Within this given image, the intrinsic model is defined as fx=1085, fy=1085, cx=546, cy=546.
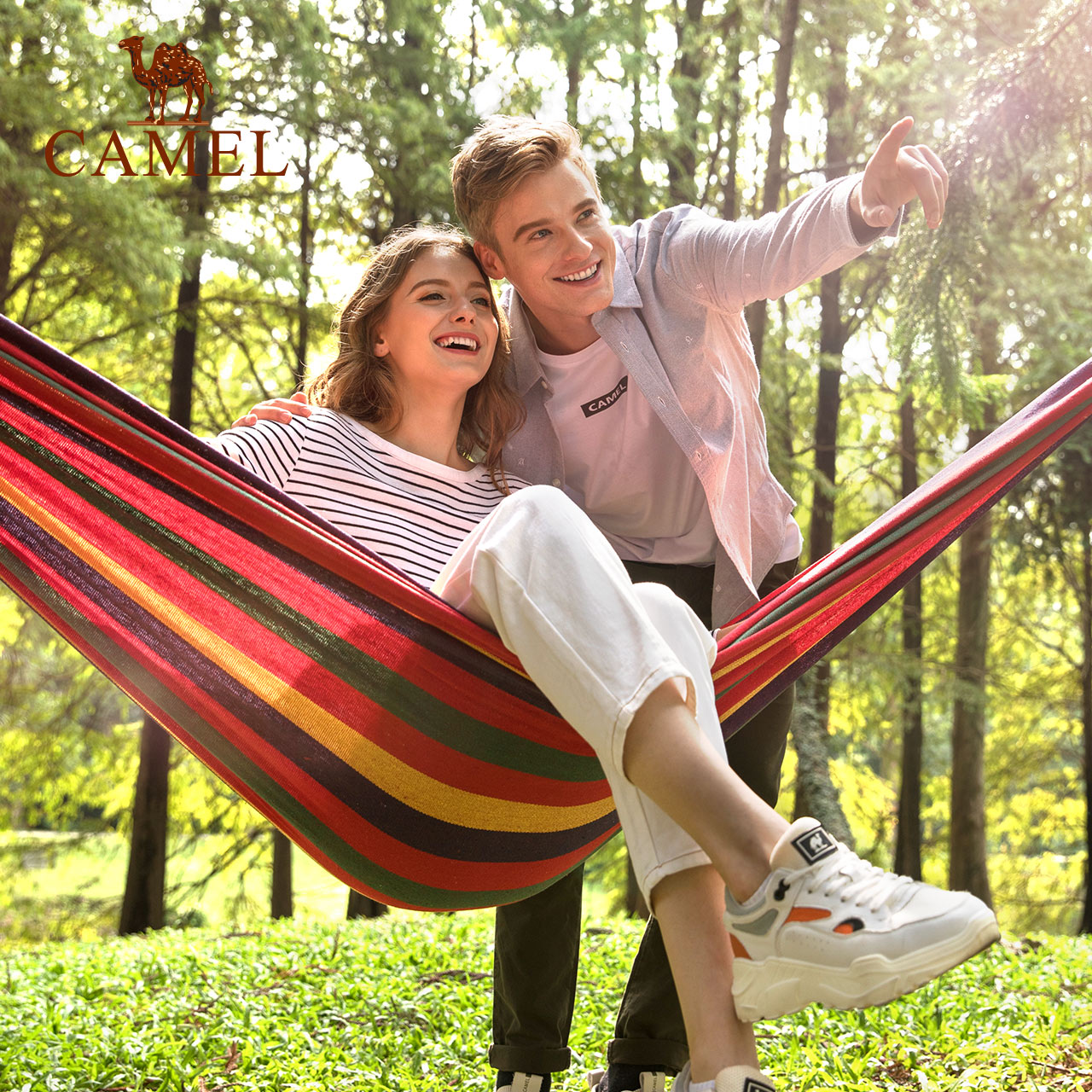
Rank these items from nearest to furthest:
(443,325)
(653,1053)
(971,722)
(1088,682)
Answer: (653,1053) → (443,325) → (971,722) → (1088,682)

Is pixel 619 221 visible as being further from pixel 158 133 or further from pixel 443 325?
pixel 443 325

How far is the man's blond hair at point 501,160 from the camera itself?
179 cm

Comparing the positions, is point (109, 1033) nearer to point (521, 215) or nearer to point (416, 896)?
point (416, 896)

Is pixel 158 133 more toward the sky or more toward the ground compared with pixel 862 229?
more toward the sky

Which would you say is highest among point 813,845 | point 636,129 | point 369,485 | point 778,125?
point 636,129

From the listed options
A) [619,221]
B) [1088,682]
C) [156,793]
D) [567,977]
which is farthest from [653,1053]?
[1088,682]

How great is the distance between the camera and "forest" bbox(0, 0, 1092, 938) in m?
4.86

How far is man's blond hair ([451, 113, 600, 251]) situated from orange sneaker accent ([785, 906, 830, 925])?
4.11 feet

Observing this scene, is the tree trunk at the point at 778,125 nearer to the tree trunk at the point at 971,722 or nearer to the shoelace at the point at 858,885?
the tree trunk at the point at 971,722

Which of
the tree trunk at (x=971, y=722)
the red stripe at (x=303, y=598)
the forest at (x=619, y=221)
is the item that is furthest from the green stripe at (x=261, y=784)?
the tree trunk at (x=971, y=722)

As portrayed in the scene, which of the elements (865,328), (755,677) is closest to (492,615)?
(755,677)

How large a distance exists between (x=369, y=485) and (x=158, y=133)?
4.43 m

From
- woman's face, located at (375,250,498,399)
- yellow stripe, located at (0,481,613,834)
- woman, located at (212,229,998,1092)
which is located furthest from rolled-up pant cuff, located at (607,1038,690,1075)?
woman's face, located at (375,250,498,399)

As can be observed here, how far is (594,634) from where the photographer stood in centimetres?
114
